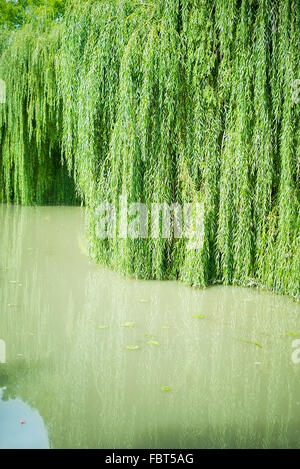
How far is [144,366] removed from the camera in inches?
129

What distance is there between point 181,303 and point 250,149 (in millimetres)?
1766

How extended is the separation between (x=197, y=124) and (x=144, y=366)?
290 cm

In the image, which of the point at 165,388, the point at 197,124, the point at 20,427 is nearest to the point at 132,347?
the point at 165,388

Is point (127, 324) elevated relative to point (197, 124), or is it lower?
lower

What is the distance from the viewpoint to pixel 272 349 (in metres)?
3.61

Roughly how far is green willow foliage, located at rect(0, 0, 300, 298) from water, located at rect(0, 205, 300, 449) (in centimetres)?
42

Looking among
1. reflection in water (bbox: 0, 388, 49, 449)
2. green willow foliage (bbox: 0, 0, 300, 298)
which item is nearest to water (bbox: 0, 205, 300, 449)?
reflection in water (bbox: 0, 388, 49, 449)

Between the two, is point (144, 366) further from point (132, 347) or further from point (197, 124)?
point (197, 124)

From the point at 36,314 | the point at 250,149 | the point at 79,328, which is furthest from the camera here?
the point at 250,149

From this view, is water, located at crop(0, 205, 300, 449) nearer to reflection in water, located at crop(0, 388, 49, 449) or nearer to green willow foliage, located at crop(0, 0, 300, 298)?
reflection in water, located at crop(0, 388, 49, 449)

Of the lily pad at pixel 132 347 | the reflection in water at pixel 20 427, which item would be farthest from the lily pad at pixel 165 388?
the reflection in water at pixel 20 427
